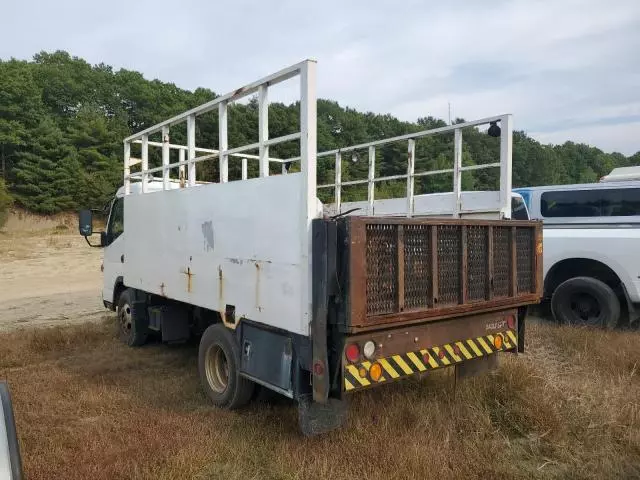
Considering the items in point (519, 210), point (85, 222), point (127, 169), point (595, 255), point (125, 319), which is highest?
point (127, 169)

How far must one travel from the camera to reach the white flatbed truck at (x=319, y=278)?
335 centimetres

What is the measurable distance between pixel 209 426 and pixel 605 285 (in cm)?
586

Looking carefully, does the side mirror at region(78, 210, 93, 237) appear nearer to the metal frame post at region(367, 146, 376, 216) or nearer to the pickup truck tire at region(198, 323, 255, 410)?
the pickup truck tire at region(198, 323, 255, 410)

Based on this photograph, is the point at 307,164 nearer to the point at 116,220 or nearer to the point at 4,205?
the point at 116,220

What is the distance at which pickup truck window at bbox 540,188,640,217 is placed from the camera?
24.9ft

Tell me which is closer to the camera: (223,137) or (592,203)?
(223,137)

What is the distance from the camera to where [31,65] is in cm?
5538

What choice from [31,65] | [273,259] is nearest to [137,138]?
[273,259]

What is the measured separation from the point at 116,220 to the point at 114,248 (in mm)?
382

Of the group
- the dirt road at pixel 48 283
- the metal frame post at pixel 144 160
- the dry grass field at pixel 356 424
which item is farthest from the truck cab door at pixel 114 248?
the dirt road at pixel 48 283

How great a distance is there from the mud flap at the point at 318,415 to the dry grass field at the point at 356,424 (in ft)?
0.50

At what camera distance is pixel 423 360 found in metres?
3.78

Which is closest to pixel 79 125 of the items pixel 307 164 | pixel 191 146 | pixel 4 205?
pixel 4 205

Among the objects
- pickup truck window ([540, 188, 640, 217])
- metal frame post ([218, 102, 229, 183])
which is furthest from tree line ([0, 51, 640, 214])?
metal frame post ([218, 102, 229, 183])
